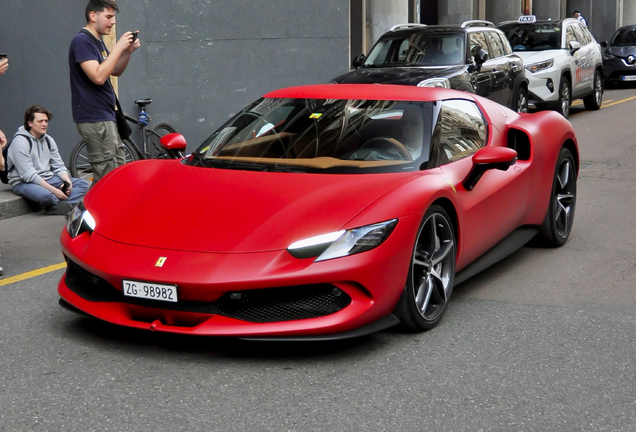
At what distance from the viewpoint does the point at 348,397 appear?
160 inches

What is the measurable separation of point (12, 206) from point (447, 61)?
263 inches

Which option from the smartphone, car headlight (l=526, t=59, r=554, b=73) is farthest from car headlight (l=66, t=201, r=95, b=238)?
car headlight (l=526, t=59, r=554, b=73)

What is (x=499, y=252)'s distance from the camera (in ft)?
20.0

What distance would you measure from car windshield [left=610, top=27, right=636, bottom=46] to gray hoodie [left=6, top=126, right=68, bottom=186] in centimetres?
2028

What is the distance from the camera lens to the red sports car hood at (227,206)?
4.54m

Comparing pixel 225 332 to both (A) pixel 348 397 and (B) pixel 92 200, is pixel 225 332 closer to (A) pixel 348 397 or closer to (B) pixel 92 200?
(A) pixel 348 397

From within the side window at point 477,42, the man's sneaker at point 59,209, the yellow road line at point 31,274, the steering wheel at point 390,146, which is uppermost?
the side window at point 477,42

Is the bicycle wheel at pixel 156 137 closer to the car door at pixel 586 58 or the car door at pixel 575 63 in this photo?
the car door at pixel 575 63

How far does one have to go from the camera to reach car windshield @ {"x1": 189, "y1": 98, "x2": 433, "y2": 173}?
211 inches

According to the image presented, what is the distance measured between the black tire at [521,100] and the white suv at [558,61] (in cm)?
84

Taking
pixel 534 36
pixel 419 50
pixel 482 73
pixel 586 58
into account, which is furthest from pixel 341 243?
pixel 586 58

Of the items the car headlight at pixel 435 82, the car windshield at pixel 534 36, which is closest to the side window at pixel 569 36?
the car windshield at pixel 534 36

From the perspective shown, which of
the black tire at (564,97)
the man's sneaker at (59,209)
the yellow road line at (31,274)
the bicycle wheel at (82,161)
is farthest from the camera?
the black tire at (564,97)

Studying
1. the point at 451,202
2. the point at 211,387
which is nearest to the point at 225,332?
the point at 211,387
